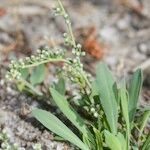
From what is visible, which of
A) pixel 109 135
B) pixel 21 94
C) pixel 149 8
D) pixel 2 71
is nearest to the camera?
pixel 109 135

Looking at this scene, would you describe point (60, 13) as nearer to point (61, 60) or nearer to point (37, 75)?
point (61, 60)

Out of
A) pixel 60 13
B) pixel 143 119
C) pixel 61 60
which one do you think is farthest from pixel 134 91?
pixel 60 13

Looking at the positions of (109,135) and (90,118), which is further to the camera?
(90,118)

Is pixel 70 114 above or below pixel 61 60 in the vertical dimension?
below

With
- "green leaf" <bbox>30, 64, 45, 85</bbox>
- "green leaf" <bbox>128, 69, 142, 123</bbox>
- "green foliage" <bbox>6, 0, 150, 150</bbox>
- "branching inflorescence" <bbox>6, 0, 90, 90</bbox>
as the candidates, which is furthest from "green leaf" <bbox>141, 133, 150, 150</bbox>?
"green leaf" <bbox>30, 64, 45, 85</bbox>

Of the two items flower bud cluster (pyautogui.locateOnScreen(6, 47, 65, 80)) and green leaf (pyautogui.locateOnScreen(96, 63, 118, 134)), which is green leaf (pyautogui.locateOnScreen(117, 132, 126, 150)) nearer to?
green leaf (pyautogui.locateOnScreen(96, 63, 118, 134))

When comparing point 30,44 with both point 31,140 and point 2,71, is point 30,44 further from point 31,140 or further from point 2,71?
point 31,140

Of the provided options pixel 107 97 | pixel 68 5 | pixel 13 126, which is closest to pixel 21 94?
pixel 13 126
